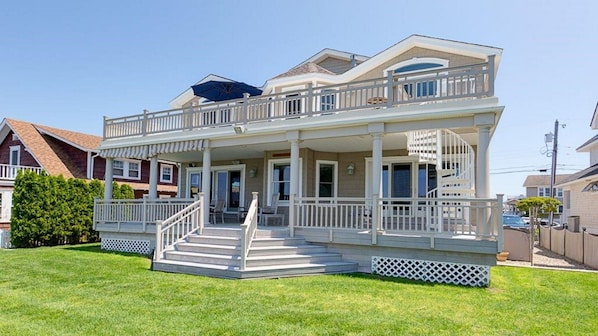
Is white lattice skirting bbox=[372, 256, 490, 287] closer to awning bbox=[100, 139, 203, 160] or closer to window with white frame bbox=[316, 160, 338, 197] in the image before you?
window with white frame bbox=[316, 160, 338, 197]

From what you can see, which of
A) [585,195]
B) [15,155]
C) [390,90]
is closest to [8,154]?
[15,155]

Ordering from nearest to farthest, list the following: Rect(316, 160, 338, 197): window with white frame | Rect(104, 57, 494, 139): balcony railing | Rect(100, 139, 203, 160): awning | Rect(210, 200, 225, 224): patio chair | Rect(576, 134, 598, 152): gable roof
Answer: Rect(104, 57, 494, 139): balcony railing < Rect(100, 139, 203, 160): awning < Rect(316, 160, 338, 197): window with white frame < Rect(210, 200, 225, 224): patio chair < Rect(576, 134, 598, 152): gable roof

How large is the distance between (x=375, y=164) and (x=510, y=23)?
7.05m

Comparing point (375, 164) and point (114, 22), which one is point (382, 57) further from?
point (114, 22)

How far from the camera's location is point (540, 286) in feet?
25.9

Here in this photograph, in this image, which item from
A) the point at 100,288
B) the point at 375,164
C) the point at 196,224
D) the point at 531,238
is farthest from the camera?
the point at 531,238

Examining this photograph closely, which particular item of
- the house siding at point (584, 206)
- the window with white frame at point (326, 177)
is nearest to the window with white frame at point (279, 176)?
the window with white frame at point (326, 177)

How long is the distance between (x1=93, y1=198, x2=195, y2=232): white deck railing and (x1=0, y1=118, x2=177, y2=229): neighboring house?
9.24 m

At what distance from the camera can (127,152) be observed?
43.3 ft

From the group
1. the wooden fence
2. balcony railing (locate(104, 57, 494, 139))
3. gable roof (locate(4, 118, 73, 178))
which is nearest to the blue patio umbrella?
balcony railing (locate(104, 57, 494, 139))

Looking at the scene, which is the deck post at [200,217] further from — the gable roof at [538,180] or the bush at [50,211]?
the gable roof at [538,180]

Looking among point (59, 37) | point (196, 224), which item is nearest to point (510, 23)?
point (196, 224)

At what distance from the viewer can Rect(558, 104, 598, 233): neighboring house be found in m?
16.4

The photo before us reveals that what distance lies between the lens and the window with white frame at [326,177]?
13.1 meters
